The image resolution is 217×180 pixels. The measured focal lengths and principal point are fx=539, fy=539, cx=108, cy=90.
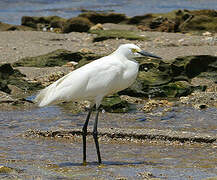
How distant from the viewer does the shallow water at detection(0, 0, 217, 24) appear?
934 inches

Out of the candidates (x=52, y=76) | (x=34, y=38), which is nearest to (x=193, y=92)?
(x=52, y=76)

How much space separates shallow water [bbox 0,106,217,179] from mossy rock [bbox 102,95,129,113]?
0.19 m

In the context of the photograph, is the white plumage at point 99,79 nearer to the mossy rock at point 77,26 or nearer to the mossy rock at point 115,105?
the mossy rock at point 115,105

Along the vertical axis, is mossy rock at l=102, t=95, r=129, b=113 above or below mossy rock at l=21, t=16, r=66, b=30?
below

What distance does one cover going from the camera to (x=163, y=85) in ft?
30.6

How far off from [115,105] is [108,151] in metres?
2.03

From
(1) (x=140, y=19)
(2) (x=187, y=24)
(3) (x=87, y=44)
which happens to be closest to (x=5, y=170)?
(3) (x=87, y=44)

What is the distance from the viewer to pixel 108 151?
6.24 metres

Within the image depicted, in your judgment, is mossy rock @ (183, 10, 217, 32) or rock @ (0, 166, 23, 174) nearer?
rock @ (0, 166, 23, 174)

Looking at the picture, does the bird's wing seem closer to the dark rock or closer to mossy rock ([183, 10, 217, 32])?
mossy rock ([183, 10, 217, 32])

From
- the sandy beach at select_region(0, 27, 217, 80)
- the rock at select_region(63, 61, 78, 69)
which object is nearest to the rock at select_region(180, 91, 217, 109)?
the sandy beach at select_region(0, 27, 217, 80)

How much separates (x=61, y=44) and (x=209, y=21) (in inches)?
199

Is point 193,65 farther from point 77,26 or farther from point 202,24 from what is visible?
point 77,26

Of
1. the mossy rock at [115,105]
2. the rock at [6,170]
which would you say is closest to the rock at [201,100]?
the mossy rock at [115,105]
